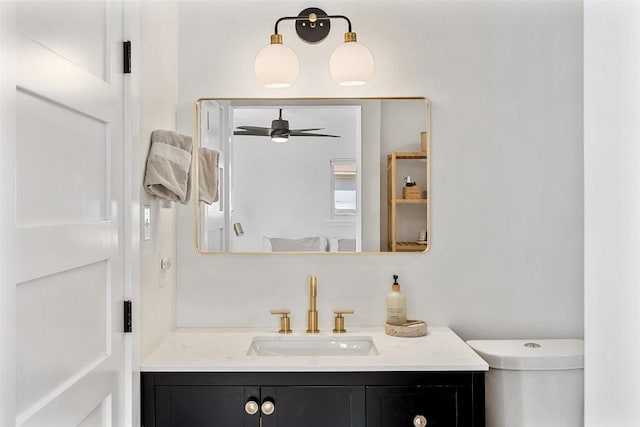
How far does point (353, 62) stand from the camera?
6.63ft

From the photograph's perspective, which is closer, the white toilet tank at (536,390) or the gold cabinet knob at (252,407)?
the gold cabinet knob at (252,407)

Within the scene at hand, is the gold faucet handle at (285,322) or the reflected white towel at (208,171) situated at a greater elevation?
the reflected white towel at (208,171)

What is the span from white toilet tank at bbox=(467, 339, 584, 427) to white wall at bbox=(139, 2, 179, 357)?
3.73ft

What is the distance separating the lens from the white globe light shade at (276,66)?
203cm

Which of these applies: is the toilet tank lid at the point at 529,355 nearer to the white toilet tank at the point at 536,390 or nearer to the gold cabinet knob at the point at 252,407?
the white toilet tank at the point at 536,390

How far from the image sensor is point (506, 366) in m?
1.86

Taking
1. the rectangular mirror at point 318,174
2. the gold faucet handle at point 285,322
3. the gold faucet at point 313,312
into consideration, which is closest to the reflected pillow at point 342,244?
the rectangular mirror at point 318,174

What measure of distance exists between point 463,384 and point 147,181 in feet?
3.71

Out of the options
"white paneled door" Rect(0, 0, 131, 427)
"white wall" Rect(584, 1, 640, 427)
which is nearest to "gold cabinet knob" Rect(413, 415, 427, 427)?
"white paneled door" Rect(0, 0, 131, 427)

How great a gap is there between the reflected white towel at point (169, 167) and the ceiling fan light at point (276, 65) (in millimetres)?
380

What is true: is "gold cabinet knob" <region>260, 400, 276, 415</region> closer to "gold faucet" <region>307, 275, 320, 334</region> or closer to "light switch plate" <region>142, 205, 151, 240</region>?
"gold faucet" <region>307, 275, 320, 334</region>

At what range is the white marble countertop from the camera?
1649 millimetres

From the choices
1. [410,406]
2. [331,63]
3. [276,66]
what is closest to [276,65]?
[276,66]

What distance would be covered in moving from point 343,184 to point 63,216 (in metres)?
1.14
